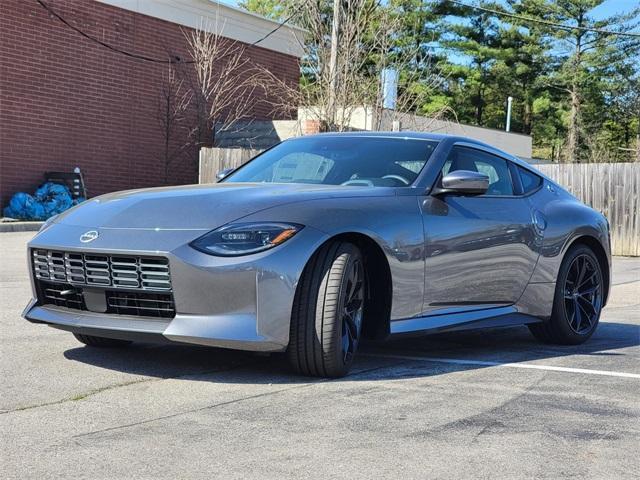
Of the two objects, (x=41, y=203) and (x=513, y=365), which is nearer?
(x=513, y=365)

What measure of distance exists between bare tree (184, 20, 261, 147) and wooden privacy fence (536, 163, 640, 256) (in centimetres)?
1040

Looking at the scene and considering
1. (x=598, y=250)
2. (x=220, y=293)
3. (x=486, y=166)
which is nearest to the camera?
(x=220, y=293)

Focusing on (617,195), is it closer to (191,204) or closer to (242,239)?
(191,204)

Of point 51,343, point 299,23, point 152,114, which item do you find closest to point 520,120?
point 299,23

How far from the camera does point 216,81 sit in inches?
1003

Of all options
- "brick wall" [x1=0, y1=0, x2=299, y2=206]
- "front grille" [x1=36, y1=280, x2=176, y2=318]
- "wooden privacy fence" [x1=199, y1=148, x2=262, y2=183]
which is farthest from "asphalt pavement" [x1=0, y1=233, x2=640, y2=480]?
"brick wall" [x1=0, y1=0, x2=299, y2=206]

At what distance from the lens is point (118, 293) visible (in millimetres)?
4812

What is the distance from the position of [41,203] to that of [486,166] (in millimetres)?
15213

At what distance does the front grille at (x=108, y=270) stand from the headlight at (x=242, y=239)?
0.76ft

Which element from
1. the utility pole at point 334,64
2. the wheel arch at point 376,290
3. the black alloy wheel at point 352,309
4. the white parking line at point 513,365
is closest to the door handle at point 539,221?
the white parking line at point 513,365

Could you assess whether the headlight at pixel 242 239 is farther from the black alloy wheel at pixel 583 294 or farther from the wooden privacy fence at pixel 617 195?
the wooden privacy fence at pixel 617 195

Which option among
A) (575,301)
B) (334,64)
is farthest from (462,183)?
(334,64)

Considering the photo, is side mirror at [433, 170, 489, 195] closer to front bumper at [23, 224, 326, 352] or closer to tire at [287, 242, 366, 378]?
tire at [287, 242, 366, 378]

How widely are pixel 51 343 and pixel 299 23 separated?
73.5 feet
